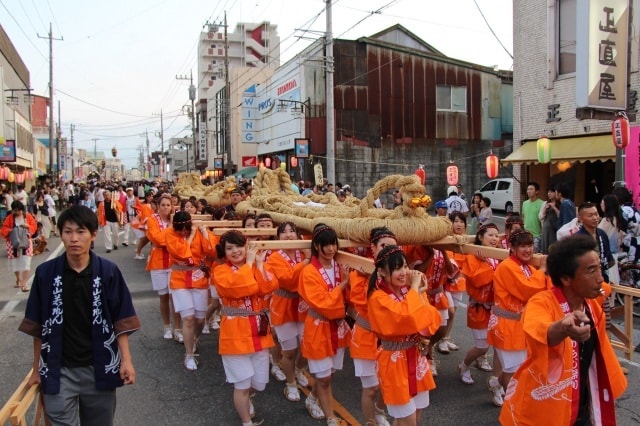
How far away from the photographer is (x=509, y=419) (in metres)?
2.78

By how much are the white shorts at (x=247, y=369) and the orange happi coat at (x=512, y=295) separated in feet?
6.35

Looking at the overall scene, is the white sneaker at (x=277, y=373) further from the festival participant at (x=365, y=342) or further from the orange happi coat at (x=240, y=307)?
the festival participant at (x=365, y=342)

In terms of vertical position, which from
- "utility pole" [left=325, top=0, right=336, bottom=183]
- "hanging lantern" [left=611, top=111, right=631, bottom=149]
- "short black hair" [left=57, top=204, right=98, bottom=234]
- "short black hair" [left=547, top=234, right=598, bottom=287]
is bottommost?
"short black hair" [left=547, top=234, right=598, bottom=287]

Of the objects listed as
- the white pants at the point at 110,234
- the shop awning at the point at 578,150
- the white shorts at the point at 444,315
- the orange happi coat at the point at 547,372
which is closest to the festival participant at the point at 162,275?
the white shorts at the point at 444,315

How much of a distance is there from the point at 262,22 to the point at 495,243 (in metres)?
69.2

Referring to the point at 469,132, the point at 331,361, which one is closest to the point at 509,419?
the point at 331,361

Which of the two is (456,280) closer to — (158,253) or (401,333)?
(401,333)

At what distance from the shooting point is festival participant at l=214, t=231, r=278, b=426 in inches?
171

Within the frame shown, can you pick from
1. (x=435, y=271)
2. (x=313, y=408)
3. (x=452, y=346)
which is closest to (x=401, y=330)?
(x=313, y=408)

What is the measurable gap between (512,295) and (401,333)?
57.2 inches

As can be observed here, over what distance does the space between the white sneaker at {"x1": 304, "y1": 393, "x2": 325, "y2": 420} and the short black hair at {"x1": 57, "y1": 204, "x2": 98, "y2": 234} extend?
252cm

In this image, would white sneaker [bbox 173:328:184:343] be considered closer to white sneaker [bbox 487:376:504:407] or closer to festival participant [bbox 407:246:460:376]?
festival participant [bbox 407:246:460:376]

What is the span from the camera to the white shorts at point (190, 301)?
239 inches

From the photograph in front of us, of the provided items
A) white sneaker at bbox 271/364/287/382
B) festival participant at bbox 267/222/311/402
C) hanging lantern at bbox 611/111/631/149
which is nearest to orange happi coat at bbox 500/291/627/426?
festival participant at bbox 267/222/311/402
